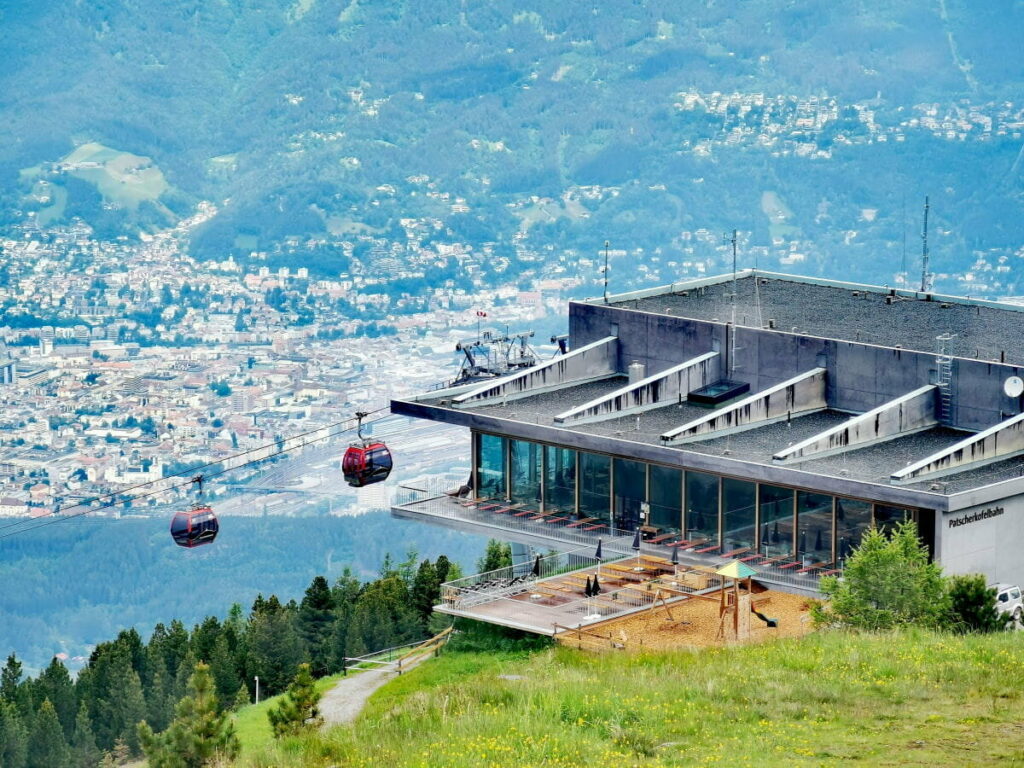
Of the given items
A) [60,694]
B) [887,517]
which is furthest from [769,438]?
[60,694]

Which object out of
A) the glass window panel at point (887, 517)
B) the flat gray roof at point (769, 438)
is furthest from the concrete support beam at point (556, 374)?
the glass window panel at point (887, 517)

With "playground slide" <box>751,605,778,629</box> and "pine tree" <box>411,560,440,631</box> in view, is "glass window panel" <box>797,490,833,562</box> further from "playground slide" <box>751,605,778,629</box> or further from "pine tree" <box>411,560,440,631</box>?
"pine tree" <box>411,560,440,631</box>

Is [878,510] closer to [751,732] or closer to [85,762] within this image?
[751,732]

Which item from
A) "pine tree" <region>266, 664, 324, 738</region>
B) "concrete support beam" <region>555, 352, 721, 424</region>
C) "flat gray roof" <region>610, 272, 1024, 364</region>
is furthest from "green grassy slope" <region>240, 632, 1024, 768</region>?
"flat gray roof" <region>610, 272, 1024, 364</region>

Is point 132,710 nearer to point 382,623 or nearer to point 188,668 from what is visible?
point 188,668

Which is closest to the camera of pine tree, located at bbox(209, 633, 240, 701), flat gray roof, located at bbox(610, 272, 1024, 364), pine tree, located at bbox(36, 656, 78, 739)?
flat gray roof, located at bbox(610, 272, 1024, 364)
